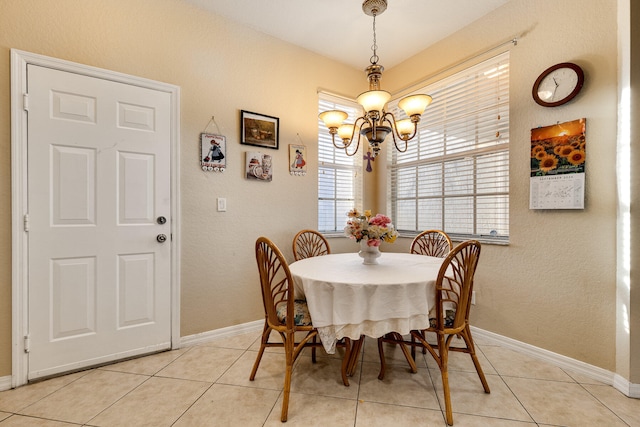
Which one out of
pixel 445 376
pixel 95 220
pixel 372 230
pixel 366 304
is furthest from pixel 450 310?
pixel 95 220

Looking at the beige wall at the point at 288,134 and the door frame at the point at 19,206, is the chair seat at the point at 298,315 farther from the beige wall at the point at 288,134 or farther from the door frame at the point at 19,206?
the door frame at the point at 19,206

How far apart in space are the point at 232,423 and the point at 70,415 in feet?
2.83

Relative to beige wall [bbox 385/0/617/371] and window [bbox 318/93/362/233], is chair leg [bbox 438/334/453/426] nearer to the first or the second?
beige wall [bbox 385/0/617/371]

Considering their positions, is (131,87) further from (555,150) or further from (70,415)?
(555,150)

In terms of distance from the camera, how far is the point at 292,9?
232 cm

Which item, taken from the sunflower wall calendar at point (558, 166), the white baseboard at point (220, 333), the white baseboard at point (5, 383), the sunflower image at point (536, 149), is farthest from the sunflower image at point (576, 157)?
the white baseboard at point (5, 383)

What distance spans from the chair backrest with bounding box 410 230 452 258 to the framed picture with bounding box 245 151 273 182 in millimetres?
1483

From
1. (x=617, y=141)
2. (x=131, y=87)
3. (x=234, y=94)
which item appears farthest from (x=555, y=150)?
(x=131, y=87)

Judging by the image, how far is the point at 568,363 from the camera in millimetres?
1906

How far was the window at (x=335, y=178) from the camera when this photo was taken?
307cm

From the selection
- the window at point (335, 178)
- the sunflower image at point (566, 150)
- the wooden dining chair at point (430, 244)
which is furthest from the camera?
the window at point (335, 178)

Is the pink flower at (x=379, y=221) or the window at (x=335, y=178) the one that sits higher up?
the window at (x=335, y=178)

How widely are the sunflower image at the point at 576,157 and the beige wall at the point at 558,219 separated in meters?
0.04

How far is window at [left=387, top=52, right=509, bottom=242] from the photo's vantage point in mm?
2348
